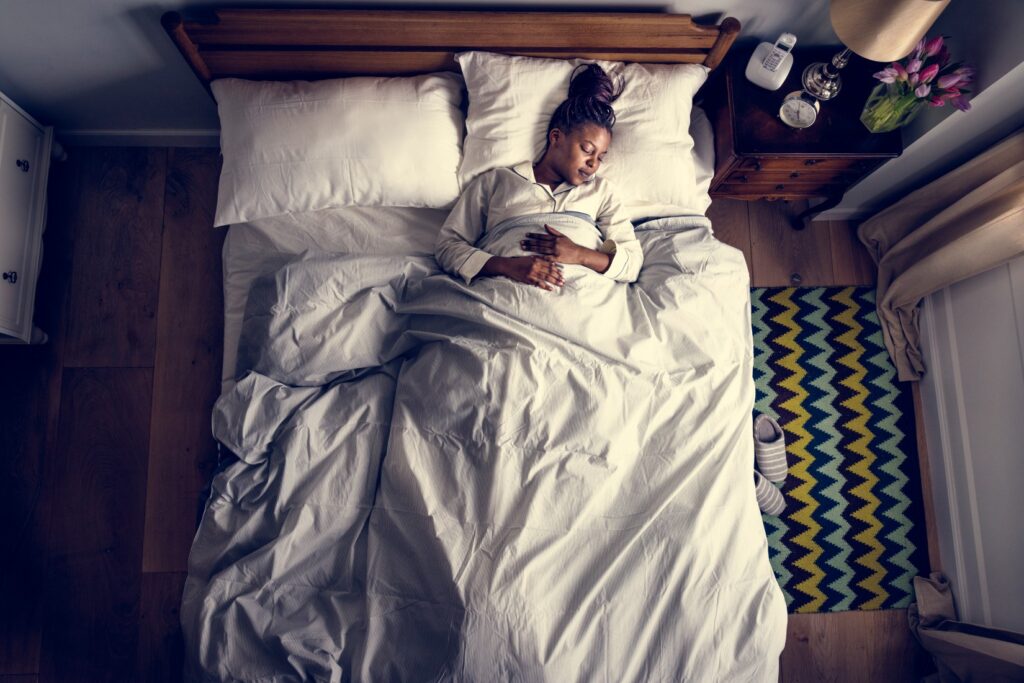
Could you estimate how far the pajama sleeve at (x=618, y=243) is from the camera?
165 cm

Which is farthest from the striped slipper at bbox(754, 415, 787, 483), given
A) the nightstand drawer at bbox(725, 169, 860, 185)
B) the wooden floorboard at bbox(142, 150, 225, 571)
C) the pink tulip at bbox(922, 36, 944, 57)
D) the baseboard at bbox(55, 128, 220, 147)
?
the baseboard at bbox(55, 128, 220, 147)

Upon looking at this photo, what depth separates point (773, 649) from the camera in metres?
1.38

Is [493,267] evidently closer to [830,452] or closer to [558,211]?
Result: [558,211]

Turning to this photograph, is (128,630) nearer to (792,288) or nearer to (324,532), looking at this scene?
(324,532)

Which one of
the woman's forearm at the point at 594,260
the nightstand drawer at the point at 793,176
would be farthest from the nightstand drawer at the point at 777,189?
the woman's forearm at the point at 594,260

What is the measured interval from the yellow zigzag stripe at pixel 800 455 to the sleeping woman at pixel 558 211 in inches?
29.7

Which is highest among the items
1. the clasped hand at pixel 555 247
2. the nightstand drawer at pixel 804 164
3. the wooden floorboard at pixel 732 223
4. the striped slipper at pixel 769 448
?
the nightstand drawer at pixel 804 164

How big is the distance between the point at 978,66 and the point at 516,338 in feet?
4.73

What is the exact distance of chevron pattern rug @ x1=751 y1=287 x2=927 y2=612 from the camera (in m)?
1.95

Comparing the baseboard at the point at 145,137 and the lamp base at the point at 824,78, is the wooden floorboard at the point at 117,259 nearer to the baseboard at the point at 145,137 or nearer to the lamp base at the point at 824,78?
the baseboard at the point at 145,137

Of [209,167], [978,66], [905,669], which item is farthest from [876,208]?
[209,167]

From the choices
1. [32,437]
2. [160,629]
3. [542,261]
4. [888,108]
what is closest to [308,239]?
[542,261]

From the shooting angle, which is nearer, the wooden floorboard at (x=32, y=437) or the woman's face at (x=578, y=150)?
the woman's face at (x=578, y=150)

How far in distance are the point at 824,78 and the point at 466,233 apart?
3.65 ft
